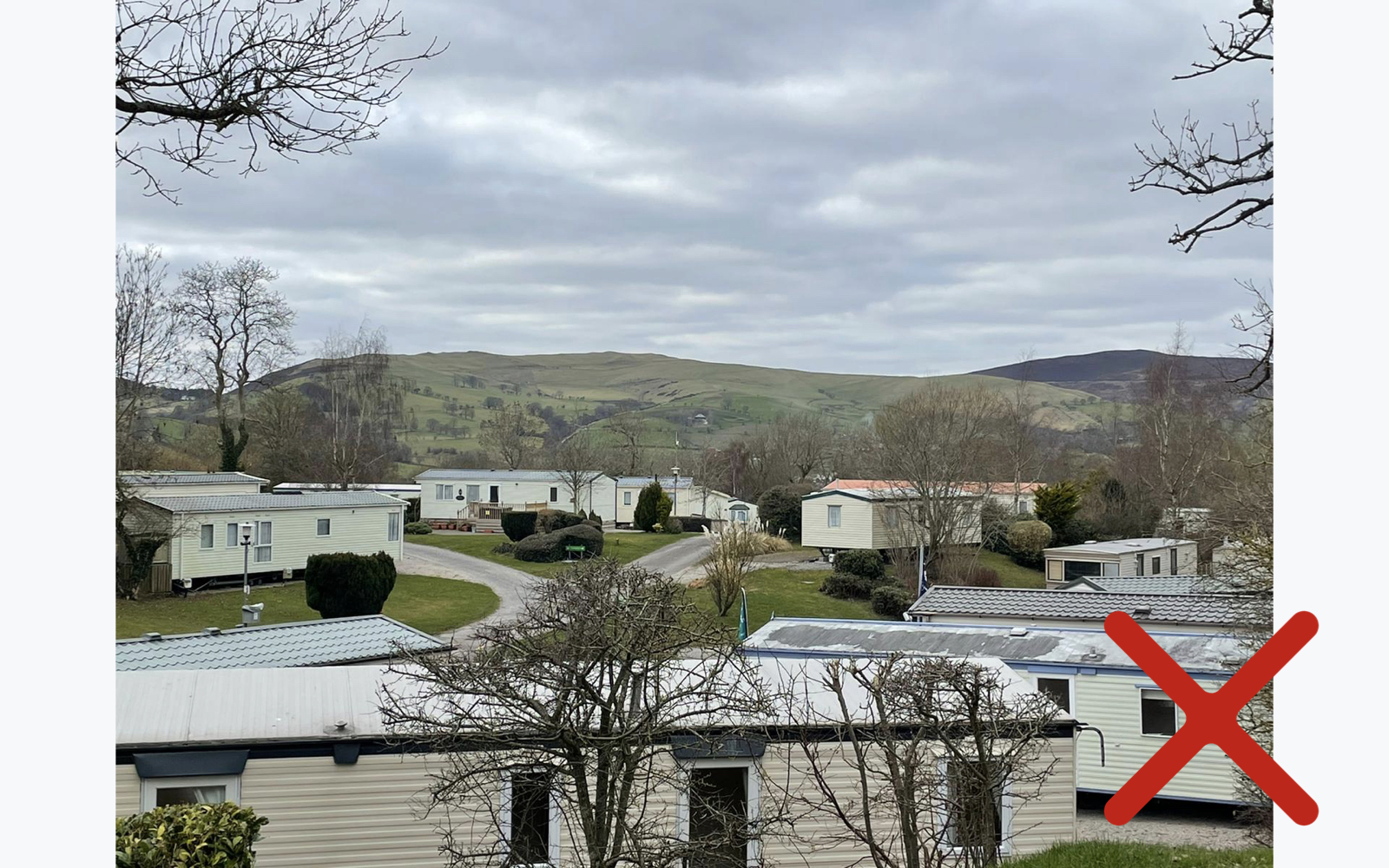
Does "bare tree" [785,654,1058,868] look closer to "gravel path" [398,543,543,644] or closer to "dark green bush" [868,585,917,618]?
"gravel path" [398,543,543,644]

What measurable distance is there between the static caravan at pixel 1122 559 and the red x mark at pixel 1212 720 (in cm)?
1077

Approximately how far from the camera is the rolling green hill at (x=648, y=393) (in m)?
16.4

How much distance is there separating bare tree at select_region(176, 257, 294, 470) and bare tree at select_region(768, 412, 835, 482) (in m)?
10.4

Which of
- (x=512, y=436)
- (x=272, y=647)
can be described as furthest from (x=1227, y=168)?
(x=512, y=436)

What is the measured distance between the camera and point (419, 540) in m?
12.8

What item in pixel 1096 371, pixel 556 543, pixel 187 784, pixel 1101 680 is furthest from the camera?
pixel 1096 371

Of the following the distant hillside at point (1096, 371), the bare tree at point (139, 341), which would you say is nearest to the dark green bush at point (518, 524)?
the bare tree at point (139, 341)

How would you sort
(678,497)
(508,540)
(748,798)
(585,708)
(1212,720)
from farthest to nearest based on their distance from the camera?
(678,497) < (508,540) < (748,798) < (585,708) < (1212,720)

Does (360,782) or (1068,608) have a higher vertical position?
(360,782)

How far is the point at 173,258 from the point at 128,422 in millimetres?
2782

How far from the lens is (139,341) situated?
8.10 metres

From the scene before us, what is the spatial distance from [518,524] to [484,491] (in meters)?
1.91

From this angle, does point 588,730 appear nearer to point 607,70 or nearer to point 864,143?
point 607,70

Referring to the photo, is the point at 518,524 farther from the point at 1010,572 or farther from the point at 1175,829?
the point at 1175,829
